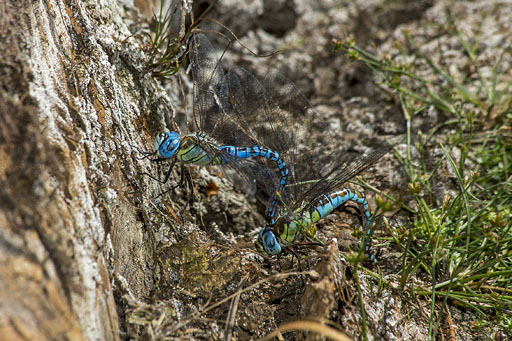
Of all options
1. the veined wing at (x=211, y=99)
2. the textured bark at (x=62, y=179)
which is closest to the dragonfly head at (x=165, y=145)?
the textured bark at (x=62, y=179)

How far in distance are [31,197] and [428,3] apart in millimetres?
4259

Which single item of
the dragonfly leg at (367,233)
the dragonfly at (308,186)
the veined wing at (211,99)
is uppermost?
the veined wing at (211,99)

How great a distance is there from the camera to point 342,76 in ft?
12.5

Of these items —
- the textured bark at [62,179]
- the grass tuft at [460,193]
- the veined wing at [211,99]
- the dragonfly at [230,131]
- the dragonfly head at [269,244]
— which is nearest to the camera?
the textured bark at [62,179]

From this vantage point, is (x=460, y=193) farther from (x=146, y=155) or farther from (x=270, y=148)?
(x=146, y=155)

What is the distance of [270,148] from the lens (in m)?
2.83

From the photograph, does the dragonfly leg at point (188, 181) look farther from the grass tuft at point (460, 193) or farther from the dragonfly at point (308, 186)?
the grass tuft at point (460, 193)

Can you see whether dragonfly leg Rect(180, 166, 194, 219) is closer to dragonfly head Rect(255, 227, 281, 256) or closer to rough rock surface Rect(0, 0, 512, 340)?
rough rock surface Rect(0, 0, 512, 340)

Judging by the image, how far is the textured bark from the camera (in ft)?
3.92

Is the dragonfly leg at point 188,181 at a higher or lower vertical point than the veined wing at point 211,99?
lower

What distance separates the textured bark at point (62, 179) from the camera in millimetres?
1195

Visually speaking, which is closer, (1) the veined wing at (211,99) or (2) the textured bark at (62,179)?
(2) the textured bark at (62,179)

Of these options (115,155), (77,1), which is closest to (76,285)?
(115,155)

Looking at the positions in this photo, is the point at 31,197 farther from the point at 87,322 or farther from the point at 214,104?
the point at 214,104
